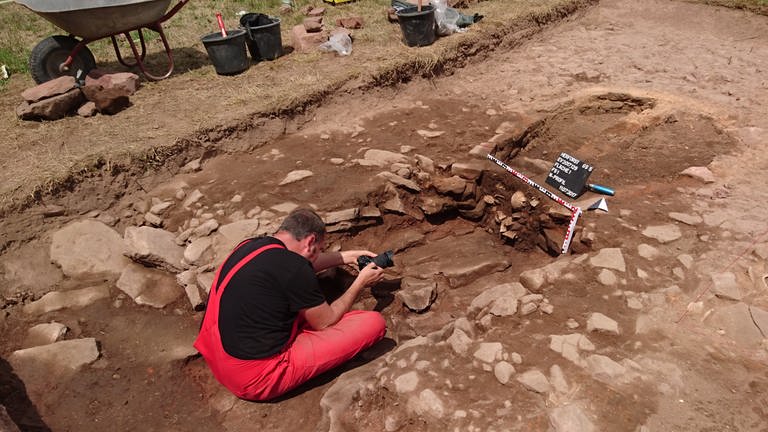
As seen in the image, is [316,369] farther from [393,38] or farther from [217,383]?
[393,38]

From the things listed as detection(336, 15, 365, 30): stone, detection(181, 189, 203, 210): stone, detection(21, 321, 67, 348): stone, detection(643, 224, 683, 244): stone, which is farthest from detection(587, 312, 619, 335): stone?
detection(336, 15, 365, 30): stone

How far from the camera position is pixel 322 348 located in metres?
2.98

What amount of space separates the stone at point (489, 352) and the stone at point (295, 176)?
2.49m

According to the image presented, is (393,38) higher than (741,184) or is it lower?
higher

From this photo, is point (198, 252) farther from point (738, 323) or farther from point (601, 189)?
point (738, 323)

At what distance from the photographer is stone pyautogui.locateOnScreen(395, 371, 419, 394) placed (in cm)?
275

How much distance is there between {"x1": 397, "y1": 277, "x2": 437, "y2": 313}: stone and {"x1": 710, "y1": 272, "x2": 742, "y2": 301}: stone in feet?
6.23

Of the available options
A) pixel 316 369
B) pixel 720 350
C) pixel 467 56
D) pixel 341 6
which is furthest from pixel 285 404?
pixel 341 6

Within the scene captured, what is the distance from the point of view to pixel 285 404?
3.01m

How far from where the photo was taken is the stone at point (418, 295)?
148 inches

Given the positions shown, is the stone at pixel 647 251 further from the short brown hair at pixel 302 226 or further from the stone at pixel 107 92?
the stone at pixel 107 92

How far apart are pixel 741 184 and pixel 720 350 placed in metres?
2.07

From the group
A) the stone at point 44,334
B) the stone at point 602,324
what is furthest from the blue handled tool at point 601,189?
the stone at point 44,334

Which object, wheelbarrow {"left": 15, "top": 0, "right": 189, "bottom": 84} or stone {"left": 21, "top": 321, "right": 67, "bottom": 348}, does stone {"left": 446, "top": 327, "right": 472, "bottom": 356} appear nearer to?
stone {"left": 21, "top": 321, "right": 67, "bottom": 348}
